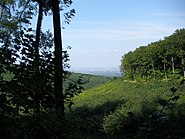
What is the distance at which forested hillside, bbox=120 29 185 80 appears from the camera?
86.9m

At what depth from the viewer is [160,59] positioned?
308ft

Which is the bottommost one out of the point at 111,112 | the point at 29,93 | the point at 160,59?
the point at 111,112

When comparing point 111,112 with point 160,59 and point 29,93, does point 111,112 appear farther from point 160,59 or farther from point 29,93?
point 160,59

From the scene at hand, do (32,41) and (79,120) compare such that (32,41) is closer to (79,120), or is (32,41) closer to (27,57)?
(27,57)

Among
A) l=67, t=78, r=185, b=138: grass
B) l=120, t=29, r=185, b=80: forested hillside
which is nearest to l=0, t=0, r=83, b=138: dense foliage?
l=67, t=78, r=185, b=138: grass

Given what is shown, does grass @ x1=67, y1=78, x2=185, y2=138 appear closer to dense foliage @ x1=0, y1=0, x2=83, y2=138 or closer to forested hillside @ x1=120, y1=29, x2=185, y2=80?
dense foliage @ x1=0, y1=0, x2=83, y2=138

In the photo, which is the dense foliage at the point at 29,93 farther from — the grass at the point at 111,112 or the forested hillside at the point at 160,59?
the forested hillside at the point at 160,59

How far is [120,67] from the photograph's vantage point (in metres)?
128

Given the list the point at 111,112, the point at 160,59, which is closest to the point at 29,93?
the point at 111,112

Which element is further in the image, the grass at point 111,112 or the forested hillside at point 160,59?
the forested hillside at point 160,59

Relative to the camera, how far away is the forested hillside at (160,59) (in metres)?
86.9

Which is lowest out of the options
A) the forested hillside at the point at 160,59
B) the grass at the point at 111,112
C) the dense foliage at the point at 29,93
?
the grass at the point at 111,112

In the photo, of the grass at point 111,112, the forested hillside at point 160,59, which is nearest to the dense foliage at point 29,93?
the grass at point 111,112

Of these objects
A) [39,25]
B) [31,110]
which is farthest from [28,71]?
[39,25]
